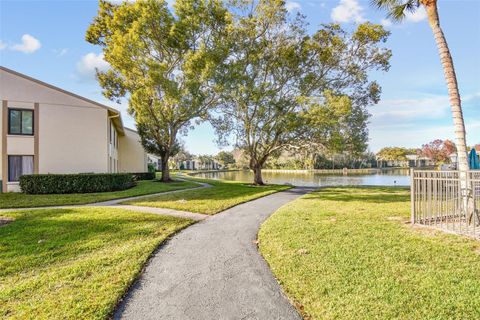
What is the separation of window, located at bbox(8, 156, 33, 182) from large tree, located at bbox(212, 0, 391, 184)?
1203 centimetres

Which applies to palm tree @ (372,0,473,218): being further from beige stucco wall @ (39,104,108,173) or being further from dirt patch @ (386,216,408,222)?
beige stucco wall @ (39,104,108,173)

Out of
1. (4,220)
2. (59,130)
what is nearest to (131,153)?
(59,130)

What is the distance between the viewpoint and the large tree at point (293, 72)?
54.7 feet

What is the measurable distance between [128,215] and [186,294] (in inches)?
216

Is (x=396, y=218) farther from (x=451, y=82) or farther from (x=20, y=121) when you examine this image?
(x=20, y=121)

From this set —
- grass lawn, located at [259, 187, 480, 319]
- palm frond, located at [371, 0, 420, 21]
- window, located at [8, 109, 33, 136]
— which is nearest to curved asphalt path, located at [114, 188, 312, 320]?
grass lawn, located at [259, 187, 480, 319]

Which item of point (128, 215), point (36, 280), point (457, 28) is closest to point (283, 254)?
point (36, 280)

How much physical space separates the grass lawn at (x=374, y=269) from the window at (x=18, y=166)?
1507 centimetres

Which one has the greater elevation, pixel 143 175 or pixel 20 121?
pixel 20 121

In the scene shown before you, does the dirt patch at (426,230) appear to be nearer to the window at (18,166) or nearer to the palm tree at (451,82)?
the palm tree at (451,82)

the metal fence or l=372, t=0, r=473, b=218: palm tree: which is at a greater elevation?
l=372, t=0, r=473, b=218: palm tree

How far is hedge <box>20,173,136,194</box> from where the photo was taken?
1330 cm

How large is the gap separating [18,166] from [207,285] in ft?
53.1

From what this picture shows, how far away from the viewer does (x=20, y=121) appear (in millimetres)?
14695
